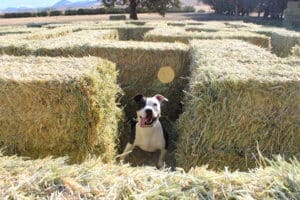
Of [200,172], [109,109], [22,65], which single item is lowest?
[109,109]

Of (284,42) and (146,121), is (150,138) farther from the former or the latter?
(284,42)

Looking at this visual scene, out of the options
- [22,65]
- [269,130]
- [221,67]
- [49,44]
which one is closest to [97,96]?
[22,65]

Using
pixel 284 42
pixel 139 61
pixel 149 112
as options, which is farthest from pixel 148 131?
pixel 284 42

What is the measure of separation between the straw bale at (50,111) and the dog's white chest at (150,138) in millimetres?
1241

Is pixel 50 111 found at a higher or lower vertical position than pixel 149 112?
higher

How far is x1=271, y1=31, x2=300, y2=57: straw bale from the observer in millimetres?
10312

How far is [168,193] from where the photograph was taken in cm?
223

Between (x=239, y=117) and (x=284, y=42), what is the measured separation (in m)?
7.52

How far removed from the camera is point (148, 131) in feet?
19.3

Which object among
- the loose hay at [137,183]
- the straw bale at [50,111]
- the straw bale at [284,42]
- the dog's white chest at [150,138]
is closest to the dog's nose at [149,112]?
the dog's white chest at [150,138]

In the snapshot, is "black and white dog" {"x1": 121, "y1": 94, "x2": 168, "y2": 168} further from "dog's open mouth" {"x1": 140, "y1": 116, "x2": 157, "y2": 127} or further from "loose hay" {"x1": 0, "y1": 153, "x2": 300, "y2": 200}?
"loose hay" {"x1": 0, "y1": 153, "x2": 300, "y2": 200}

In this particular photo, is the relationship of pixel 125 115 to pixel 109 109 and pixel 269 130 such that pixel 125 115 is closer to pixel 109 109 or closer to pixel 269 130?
pixel 109 109

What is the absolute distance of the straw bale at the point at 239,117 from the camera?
4.20 m

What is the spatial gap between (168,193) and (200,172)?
1.35 feet
